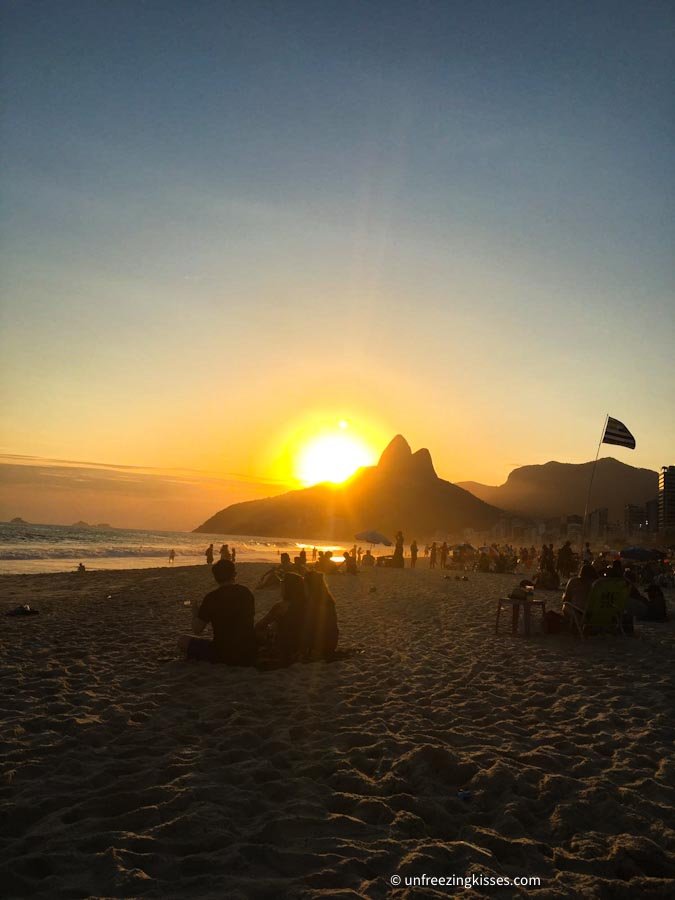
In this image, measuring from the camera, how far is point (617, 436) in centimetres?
2466

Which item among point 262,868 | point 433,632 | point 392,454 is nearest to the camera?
point 262,868

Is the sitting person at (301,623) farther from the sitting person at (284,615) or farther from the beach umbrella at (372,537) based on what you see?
the beach umbrella at (372,537)

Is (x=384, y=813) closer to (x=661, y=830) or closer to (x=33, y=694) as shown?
(x=661, y=830)

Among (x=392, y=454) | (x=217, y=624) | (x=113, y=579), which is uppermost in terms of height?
(x=392, y=454)

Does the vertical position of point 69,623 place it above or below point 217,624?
→ below

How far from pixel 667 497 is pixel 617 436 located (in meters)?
79.4

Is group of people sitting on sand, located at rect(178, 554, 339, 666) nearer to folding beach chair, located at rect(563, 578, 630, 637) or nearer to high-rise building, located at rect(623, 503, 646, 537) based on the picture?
folding beach chair, located at rect(563, 578, 630, 637)

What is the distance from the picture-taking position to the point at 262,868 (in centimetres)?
282

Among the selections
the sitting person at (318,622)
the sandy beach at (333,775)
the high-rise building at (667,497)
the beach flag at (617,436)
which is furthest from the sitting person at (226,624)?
the high-rise building at (667,497)

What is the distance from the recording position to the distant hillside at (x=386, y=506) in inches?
5630

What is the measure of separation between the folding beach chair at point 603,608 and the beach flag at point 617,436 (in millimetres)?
16379

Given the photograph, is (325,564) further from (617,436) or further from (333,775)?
(333,775)

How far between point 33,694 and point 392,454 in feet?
556

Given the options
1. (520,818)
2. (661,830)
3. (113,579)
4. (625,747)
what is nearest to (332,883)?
(520,818)
